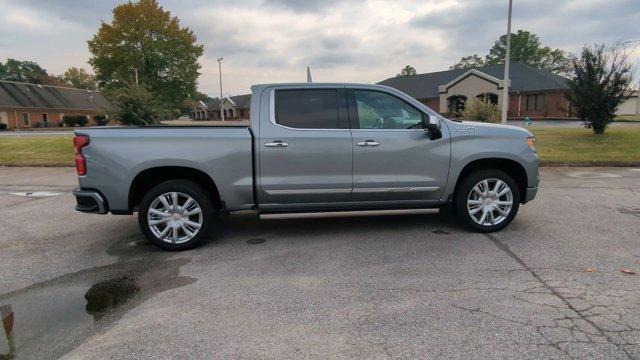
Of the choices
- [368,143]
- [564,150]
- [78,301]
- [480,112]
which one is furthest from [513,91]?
[78,301]

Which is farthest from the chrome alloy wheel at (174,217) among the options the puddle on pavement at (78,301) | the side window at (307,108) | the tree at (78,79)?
the tree at (78,79)

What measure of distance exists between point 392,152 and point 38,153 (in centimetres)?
1562

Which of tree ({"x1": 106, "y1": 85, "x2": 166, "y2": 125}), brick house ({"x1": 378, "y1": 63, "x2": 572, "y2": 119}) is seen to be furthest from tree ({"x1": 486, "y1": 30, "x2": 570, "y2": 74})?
tree ({"x1": 106, "y1": 85, "x2": 166, "y2": 125})

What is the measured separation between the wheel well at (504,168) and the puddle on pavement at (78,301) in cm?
358

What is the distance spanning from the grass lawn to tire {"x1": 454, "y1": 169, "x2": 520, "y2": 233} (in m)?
7.77

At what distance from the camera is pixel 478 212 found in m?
5.61

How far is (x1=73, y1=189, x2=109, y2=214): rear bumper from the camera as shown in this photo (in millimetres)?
4906

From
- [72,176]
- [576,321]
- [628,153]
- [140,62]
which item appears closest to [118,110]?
[72,176]

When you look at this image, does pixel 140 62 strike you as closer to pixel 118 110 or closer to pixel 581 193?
pixel 118 110

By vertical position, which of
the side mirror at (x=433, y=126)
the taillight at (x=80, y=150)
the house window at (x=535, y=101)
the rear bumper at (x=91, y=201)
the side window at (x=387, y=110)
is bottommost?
the rear bumper at (x=91, y=201)

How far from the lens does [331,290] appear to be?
394 centimetres

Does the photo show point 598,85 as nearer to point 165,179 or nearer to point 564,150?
A: point 564,150

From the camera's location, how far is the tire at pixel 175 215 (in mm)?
4996

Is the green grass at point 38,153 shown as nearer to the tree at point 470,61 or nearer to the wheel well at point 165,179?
the wheel well at point 165,179
